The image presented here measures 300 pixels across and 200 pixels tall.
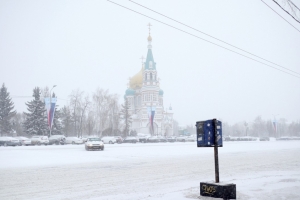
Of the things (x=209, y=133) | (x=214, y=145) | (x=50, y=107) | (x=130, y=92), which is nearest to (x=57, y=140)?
(x=50, y=107)

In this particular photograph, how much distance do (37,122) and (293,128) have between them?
431 feet

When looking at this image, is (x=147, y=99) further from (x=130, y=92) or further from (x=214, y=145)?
(x=214, y=145)

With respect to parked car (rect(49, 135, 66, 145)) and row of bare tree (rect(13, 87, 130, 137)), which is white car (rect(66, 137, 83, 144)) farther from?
row of bare tree (rect(13, 87, 130, 137))

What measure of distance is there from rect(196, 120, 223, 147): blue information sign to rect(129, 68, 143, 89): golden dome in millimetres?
99756

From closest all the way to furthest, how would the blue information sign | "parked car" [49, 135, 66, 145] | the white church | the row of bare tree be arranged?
the blue information sign → "parked car" [49, 135, 66, 145] → the row of bare tree → the white church

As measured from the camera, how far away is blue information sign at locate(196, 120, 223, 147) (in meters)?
9.53

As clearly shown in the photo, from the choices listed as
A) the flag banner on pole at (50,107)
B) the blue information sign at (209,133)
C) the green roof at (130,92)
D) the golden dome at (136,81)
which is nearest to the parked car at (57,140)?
the flag banner on pole at (50,107)

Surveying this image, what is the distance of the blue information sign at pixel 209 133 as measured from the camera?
9.53 metres

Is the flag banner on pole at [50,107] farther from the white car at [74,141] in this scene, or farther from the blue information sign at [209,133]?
the blue information sign at [209,133]

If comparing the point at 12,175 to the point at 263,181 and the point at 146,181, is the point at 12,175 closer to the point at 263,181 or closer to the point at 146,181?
the point at 146,181

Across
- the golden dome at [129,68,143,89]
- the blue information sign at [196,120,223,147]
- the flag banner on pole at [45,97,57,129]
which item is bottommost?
the blue information sign at [196,120,223,147]

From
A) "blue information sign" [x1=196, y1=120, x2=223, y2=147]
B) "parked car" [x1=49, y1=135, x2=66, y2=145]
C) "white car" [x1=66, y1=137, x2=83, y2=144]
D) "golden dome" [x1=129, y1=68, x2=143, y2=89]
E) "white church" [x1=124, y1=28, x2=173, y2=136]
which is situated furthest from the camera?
"golden dome" [x1=129, y1=68, x2=143, y2=89]

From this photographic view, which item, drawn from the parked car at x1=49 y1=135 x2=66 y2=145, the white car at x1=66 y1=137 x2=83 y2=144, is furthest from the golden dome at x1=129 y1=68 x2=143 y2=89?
the white car at x1=66 y1=137 x2=83 y2=144

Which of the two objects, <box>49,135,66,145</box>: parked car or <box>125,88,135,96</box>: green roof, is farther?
<box>125,88,135,96</box>: green roof
